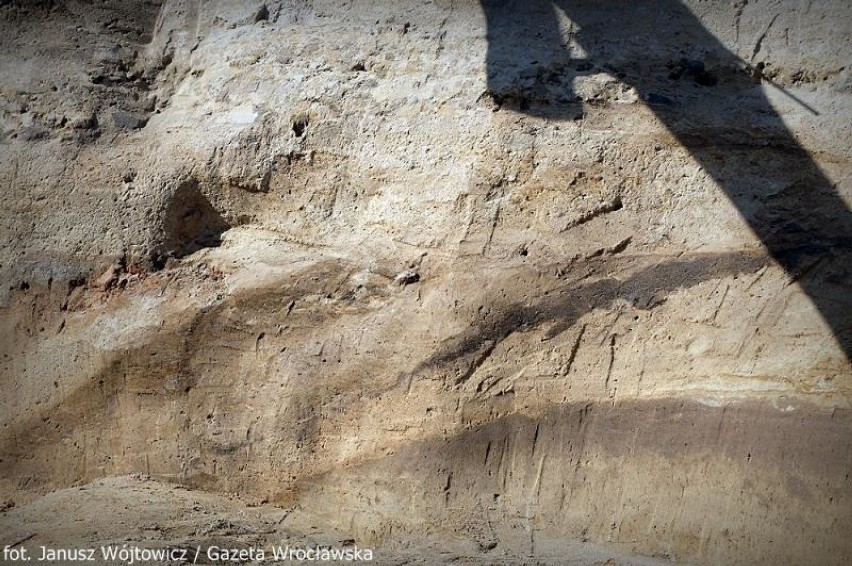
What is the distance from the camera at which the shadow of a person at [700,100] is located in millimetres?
4758

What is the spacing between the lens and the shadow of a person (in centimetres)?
476

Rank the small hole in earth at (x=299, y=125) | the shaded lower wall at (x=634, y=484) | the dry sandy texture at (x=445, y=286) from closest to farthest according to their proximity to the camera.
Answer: the shaded lower wall at (x=634, y=484), the dry sandy texture at (x=445, y=286), the small hole in earth at (x=299, y=125)

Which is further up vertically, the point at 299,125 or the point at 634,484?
the point at 299,125

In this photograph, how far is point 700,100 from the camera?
529cm

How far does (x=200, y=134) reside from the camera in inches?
230

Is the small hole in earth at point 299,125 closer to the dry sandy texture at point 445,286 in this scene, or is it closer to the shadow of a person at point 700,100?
the dry sandy texture at point 445,286

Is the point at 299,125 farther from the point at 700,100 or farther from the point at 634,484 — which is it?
the point at 634,484

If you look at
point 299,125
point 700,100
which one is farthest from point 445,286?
point 700,100

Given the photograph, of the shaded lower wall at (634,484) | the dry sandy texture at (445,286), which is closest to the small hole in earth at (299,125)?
the dry sandy texture at (445,286)

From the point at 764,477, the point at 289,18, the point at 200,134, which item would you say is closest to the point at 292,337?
the point at 200,134

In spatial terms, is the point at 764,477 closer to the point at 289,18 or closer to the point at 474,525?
the point at 474,525

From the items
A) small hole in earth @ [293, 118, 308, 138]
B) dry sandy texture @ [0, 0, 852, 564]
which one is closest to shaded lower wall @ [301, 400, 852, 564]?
dry sandy texture @ [0, 0, 852, 564]

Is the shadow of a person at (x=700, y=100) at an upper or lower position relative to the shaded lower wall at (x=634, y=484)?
upper

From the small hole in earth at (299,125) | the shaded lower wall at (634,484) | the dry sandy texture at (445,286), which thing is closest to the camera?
the shaded lower wall at (634,484)
